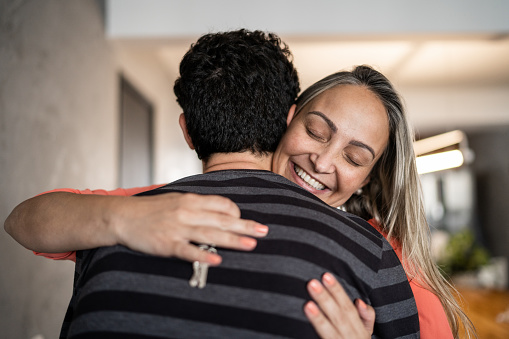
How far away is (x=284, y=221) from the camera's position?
0.79m

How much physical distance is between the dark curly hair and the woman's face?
382mm

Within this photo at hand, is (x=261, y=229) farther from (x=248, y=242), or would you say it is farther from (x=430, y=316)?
(x=430, y=316)

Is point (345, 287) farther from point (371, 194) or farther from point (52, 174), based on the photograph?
point (52, 174)

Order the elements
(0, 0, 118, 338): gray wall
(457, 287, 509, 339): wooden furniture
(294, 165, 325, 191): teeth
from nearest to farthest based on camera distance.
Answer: (294, 165, 325, 191): teeth, (0, 0, 118, 338): gray wall, (457, 287, 509, 339): wooden furniture

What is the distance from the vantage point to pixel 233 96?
3.09 feet

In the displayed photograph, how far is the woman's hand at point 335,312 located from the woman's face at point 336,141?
583mm

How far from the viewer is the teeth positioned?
57.6 inches

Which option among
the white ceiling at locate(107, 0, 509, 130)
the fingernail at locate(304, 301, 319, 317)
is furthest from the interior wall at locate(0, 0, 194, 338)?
the fingernail at locate(304, 301, 319, 317)

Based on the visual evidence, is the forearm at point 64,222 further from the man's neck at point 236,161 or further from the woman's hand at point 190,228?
the man's neck at point 236,161

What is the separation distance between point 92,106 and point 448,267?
6126 mm

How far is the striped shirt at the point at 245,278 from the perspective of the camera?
0.73m

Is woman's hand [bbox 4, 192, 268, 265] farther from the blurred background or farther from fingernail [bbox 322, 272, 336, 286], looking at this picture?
the blurred background

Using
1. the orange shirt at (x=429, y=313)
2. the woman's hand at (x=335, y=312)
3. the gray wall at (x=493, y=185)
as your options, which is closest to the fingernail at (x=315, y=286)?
the woman's hand at (x=335, y=312)

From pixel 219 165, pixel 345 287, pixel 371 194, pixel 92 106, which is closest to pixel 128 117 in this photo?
pixel 92 106
